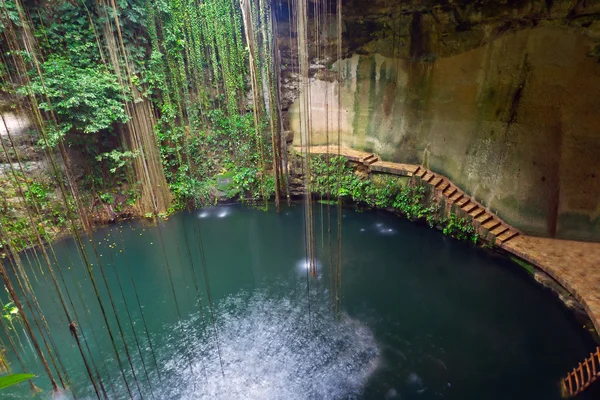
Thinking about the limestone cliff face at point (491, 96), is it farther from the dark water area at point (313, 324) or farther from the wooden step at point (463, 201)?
the dark water area at point (313, 324)

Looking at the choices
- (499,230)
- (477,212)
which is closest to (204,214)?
(477,212)

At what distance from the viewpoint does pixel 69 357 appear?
207 inches

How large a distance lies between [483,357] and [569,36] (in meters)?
5.40

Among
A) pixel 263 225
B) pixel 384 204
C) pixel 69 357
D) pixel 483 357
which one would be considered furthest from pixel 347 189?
pixel 69 357

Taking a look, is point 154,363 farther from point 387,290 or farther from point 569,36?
point 569,36

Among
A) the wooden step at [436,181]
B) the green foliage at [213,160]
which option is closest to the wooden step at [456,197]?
the wooden step at [436,181]

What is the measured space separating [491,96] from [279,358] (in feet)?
21.0

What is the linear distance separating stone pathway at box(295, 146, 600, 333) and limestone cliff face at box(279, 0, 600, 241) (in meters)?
0.21

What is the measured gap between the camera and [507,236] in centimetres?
697

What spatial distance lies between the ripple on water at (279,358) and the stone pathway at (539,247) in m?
2.84

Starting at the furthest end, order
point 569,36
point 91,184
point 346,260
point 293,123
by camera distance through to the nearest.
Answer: point 293,123 < point 91,184 < point 346,260 < point 569,36

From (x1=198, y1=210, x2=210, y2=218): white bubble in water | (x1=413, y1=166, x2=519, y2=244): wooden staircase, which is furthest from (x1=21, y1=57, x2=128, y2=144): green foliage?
(x1=413, y1=166, x2=519, y2=244): wooden staircase

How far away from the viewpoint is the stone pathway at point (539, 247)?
17.4 ft

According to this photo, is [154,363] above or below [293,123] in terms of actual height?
below
